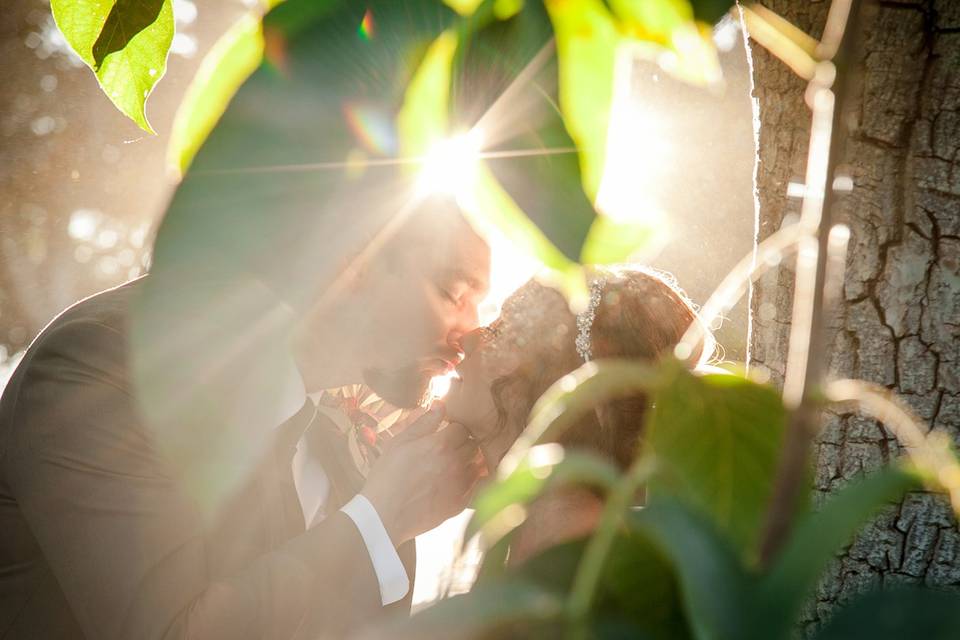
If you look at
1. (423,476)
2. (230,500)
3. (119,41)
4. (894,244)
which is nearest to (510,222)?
(119,41)

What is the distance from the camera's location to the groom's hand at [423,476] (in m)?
1.94

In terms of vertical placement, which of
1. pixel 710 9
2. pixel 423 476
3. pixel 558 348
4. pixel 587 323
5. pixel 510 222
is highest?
pixel 710 9

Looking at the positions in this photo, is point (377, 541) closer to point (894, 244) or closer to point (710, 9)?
point (894, 244)

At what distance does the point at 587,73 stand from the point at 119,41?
318 mm

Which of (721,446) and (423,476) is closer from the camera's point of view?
(721,446)

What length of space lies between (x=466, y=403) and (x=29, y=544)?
45.4 inches

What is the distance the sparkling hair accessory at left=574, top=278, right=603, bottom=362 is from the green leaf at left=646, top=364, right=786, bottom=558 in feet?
6.38

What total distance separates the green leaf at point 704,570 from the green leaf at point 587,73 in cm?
12

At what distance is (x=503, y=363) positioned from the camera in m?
2.30

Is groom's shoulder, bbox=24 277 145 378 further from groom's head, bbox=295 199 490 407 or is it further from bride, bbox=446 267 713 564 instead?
bride, bbox=446 267 713 564

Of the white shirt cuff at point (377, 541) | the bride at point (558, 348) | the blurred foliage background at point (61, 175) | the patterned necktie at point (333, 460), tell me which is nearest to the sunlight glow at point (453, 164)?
the white shirt cuff at point (377, 541)

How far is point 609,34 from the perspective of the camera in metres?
0.30

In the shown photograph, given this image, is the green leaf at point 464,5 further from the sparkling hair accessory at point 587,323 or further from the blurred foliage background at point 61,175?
the blurred foliage background at point 61,175

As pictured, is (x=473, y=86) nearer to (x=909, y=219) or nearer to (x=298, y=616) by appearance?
(x=909, y=219)
